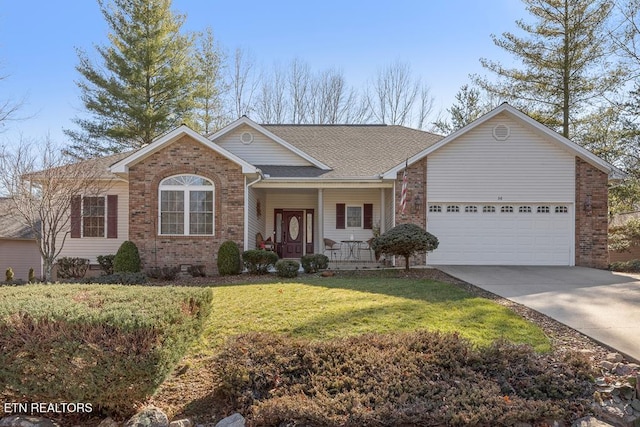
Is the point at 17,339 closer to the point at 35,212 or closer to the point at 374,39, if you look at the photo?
the point at 35,212

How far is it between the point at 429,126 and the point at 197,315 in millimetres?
28045

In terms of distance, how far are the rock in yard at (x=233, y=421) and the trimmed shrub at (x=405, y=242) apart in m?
8.14

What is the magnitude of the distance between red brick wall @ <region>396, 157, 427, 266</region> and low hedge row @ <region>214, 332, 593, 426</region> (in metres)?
9.01

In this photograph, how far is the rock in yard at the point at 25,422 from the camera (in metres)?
3.98

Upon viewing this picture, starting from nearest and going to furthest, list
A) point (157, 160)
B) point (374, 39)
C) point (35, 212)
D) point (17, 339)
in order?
point (17, 339) → point (35, 212) → point (157, 160) → point (374, 39)

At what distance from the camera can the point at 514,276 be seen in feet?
37.2

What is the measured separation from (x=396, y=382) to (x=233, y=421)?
5.41ft

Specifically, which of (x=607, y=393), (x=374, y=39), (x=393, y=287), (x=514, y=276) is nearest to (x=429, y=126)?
(x=374, y=39)

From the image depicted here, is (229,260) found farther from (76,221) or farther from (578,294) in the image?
(578,294)

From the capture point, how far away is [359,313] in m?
6.96

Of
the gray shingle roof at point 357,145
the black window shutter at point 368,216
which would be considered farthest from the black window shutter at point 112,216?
the black window shutter at point 368,216

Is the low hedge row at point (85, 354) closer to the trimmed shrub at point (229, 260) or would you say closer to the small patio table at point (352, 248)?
the trimmed shrub at point (229, 260)

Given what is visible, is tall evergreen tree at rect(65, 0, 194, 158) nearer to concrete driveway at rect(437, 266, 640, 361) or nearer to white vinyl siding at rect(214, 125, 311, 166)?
white vinyl siding at rect(214, 125, 311, 166)

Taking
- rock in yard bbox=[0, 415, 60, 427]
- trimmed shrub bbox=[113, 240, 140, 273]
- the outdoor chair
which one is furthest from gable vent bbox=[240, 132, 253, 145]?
rock in yard bbox=[0, 415, 60, 427]
